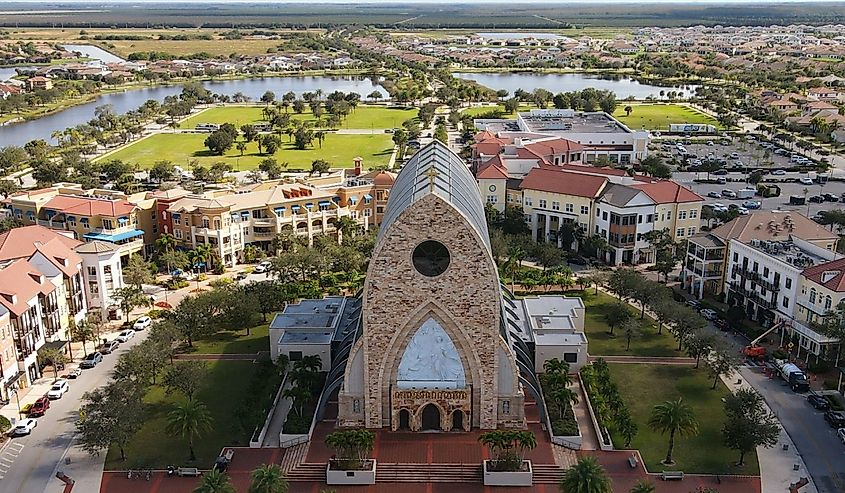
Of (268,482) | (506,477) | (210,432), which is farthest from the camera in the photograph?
(210,432)

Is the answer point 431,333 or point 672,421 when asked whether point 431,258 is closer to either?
point 431,333

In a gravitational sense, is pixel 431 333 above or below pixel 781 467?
above

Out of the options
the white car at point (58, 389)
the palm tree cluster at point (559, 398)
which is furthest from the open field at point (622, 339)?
the white car at point (58, 389)

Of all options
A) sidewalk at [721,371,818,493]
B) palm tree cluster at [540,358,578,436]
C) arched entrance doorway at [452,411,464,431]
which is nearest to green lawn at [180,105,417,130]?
palm tree cluster at [540,358,578,436]

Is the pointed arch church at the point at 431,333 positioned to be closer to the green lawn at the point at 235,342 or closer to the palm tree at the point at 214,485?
the palm tree at the point at 214,485

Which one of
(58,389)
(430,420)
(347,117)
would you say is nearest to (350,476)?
(430,420)

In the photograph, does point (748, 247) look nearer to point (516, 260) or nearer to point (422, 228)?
point (516, 260)

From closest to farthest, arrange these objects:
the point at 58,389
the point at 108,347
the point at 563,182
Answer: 1. the point at 58,389
2. the point at 108,347
3. the point at 563,182
